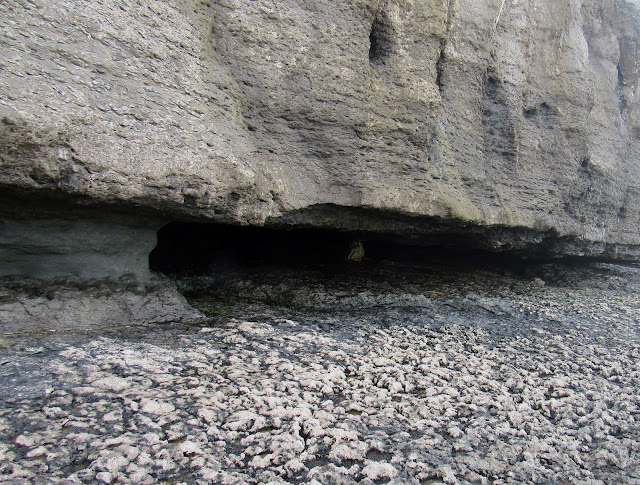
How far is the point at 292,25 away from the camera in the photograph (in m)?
2.17

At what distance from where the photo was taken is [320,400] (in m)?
1.36

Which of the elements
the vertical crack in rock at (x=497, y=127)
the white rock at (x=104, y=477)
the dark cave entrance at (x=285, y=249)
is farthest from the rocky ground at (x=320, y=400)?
the vertical crack in rock at (x=497, y=127)

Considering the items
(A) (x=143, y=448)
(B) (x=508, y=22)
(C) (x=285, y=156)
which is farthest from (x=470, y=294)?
(A) (x=143, y=448)

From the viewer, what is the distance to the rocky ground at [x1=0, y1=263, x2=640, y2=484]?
3.40 ft

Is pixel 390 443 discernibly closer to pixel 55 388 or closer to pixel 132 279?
pixel 55 388

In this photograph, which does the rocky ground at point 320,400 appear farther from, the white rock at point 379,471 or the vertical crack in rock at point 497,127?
the vertical crack in rock at point 497,127

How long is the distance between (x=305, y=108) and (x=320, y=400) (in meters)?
1.41

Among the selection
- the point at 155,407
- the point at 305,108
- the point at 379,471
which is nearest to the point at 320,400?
the point at 379,471

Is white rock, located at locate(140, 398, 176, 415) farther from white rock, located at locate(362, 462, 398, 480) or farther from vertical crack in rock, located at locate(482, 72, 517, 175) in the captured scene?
vertical crack in rock, located at locate(482, 72, 517, 175)

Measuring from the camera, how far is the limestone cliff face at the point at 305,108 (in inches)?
60.9

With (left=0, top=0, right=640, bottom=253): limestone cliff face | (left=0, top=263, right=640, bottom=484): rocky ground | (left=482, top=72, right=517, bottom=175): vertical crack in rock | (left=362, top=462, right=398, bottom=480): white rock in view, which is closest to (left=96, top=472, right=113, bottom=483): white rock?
(left=0, top=263, right=640, bottom=484): rocky ground

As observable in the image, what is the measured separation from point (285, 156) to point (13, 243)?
1.16 metres

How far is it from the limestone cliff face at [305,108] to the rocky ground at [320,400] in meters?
0.56

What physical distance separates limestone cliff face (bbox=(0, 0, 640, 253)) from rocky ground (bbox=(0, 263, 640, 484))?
56cm
